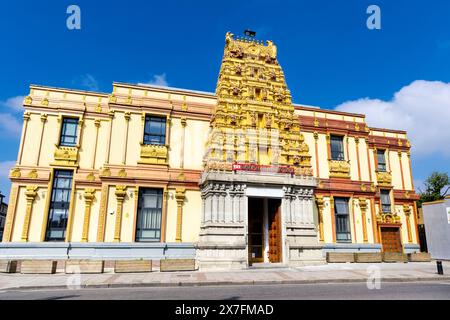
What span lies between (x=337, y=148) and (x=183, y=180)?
15.2 meters

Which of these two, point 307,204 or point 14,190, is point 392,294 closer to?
point 307,204

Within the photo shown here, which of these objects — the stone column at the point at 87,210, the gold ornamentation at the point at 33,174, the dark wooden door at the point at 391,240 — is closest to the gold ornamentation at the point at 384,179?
the dark wooden door at the point at 391,240

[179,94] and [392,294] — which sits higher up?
[179,94]

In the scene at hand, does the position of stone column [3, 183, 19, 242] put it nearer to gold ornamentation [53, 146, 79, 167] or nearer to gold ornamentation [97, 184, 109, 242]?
gold ornamentation [53, 146, 79, 167]

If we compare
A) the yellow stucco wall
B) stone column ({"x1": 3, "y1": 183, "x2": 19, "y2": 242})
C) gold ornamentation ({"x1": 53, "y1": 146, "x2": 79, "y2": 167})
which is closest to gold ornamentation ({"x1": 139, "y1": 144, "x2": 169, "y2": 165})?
the yellow stucco wall

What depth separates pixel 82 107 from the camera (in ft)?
76.9

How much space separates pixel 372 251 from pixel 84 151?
2549cm

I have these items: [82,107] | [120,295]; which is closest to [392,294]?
[120,295]

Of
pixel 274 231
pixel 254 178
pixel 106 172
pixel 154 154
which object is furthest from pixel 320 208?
pixel 106 172

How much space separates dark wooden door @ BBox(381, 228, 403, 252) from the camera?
89.5ft

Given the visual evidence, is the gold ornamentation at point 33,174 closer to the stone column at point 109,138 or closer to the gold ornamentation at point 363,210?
the stone column at point 109,138

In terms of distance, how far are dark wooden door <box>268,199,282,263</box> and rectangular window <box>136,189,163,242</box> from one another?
8.31 metres

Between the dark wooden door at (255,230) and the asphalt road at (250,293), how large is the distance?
805 cm

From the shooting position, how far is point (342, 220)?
26281mm
